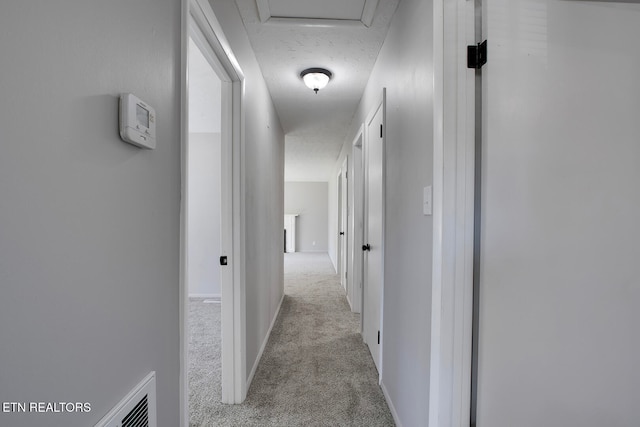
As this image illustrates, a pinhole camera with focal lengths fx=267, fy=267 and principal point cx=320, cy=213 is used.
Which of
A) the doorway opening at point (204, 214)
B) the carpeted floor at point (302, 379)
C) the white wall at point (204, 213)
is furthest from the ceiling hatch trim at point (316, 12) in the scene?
the white wall at point (204, 213)

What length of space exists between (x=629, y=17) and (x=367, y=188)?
5.90 feet

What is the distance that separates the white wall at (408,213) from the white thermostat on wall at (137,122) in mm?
1022

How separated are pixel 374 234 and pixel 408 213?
0.86 meters

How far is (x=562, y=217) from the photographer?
916 mm

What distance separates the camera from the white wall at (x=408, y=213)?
118 cm

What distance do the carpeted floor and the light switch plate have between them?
1290mm

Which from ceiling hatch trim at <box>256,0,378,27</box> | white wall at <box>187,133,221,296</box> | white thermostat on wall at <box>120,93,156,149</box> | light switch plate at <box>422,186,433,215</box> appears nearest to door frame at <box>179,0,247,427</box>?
ceiling hatch trim at <box>256,0,378,27</box>

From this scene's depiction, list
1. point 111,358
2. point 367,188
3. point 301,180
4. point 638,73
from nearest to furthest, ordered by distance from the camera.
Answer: point 111,358
point 638,73
point 367,188
point 301,180

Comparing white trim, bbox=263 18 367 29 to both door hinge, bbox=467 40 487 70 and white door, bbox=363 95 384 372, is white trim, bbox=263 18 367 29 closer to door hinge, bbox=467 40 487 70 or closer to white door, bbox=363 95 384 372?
white door, bbox=363 95 384 372

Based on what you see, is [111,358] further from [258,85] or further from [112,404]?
[258,85]

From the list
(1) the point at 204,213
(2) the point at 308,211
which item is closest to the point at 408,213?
(1) the point at 204,213

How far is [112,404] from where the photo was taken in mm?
652

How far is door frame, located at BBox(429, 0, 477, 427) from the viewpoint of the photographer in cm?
100

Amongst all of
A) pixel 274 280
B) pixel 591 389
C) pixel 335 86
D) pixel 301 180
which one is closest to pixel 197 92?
pixel 335 86
